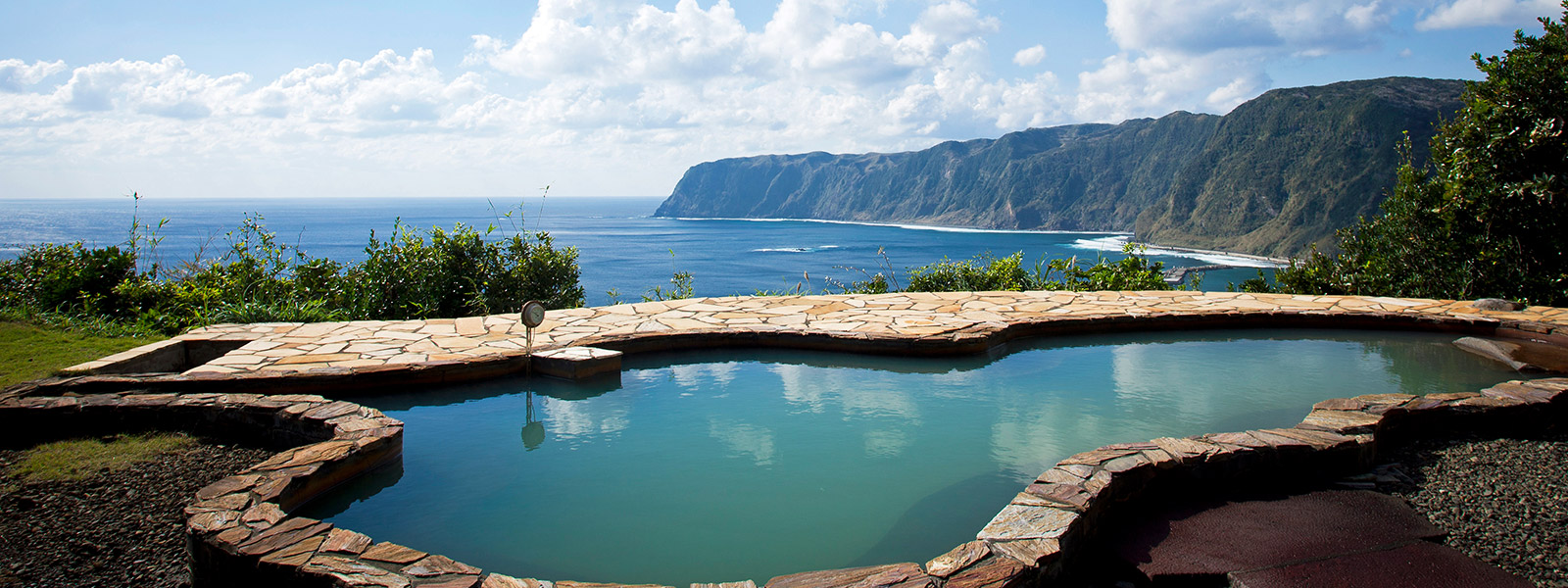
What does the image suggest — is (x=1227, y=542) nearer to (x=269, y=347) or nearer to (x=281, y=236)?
(x=269, y=347)

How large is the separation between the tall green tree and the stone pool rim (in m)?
1.20

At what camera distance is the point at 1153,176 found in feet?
328

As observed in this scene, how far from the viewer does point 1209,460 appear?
3.36 m

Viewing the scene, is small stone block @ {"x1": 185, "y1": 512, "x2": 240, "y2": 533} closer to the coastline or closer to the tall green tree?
the coastline

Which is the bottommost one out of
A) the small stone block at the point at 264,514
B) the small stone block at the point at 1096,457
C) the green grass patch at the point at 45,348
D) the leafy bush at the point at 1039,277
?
the small stone block at the point at 264,514

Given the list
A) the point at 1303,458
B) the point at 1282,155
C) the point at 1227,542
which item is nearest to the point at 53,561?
the point at 1227,542

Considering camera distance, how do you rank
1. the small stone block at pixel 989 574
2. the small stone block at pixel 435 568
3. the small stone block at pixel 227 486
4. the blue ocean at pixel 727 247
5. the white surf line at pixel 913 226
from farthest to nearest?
1. the white surf line at pixel 913 226
2. the blue ocean at pixel 727 247
3. the small stone block at pixel 227 486
4. the small stone block at pixel 435 568
5. the small stone block at pixel 989 574

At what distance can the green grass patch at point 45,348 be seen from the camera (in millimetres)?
5004

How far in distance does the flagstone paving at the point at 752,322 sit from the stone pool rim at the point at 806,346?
0.16 feet

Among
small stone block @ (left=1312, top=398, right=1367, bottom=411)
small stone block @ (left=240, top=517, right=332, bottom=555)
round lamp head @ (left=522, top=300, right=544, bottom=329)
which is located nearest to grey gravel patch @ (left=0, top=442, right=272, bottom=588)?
small stone block @ (left=240, top=517, right=332, bottom=555)

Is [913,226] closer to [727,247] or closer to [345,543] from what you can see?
[727,247]

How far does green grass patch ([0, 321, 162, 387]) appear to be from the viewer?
5.00 m

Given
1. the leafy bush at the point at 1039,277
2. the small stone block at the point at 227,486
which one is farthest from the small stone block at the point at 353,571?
the leafy bush at the point at 1039,277

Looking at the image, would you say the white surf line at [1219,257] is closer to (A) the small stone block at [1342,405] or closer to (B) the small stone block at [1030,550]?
(A) the small stone block at [1342,405]
